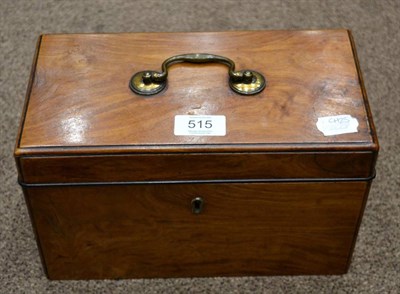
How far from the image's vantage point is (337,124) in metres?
1.17

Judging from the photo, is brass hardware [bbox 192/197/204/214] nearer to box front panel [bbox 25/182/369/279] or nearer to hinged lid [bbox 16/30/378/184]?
box front panel [bbox 25/182/369/279]

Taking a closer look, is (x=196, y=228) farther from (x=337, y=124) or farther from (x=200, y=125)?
(x=337, y=124)

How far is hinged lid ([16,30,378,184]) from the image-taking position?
1144mm

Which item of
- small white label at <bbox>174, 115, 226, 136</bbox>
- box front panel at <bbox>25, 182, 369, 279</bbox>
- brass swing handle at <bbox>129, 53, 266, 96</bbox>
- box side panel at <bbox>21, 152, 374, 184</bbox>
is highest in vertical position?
brass swing handle at <bbox>129, 53, 266, 96</bbox>

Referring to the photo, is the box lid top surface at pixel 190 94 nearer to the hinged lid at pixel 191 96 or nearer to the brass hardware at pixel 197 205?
the hinged lid at pixel 191 96

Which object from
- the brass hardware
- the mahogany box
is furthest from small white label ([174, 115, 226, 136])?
the brass hardware

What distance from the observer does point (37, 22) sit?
1997 millimetres

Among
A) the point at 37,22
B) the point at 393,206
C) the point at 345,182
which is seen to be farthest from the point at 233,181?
the point at 37,22

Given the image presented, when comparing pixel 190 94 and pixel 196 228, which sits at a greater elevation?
pixel 190 94

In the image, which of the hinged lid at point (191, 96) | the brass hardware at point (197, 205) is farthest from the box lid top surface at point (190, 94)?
the brass hardware at point (197, 205)

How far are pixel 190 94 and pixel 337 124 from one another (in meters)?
0.25

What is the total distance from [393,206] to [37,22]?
3.52 ft

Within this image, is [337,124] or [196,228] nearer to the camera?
[337,124]

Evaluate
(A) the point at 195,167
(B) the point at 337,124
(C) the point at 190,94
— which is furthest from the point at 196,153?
(B) the point at 337,124
